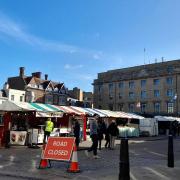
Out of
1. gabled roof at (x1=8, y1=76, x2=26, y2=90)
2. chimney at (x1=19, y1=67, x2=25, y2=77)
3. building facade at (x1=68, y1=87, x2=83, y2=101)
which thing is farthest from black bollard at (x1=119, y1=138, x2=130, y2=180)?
building facade at (x1=68, y1=87, x2=83, y2=101)

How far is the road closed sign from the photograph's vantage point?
432 inches

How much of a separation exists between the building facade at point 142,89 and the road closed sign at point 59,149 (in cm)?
6113

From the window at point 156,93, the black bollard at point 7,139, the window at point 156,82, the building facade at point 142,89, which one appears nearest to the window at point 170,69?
the building facade at point 142,89

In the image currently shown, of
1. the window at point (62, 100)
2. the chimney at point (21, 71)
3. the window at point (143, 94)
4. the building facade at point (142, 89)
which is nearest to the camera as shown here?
Answer: the chimney at point (21, 71)

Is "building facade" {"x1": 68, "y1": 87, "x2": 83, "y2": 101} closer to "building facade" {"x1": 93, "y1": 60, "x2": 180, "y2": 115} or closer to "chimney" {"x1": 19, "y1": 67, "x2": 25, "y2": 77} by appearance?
"building facade" {"x1": 93, "y1": 60, "x2": 180, "y2": 115}

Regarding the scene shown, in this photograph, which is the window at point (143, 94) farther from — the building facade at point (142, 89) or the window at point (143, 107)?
the window at point (143, 107)

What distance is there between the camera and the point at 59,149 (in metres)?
11.2

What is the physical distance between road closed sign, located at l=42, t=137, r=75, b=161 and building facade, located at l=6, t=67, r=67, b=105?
59.6m

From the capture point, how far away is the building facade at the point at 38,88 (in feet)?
236

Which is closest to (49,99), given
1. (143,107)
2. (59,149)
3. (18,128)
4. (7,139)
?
(143,107)

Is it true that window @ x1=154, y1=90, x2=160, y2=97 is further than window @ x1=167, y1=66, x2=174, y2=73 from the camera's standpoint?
Yes

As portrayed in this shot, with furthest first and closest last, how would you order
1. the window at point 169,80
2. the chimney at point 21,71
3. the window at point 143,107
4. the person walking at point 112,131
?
the window at point 143,107, the window at point 169,80, the chimney at point 21,71, the person walking at point 112,131

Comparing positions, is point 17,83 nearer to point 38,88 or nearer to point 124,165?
point 38,88

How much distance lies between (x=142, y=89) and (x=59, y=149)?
234ft
